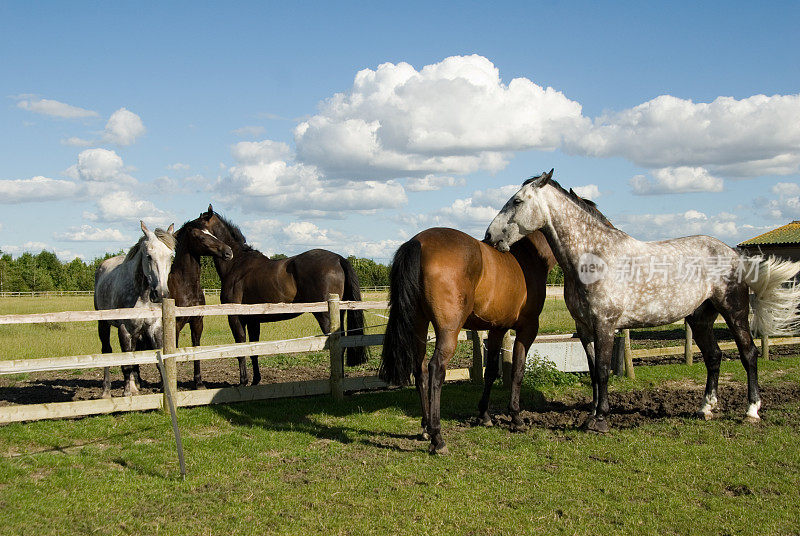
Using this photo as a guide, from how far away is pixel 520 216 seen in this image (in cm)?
651

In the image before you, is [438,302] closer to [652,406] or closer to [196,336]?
[652,406]

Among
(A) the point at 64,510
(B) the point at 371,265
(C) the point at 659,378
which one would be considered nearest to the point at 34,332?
(A) the point at 64,510

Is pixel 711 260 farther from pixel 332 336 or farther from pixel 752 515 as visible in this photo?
pixel 332 336

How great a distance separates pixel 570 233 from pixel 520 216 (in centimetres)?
67

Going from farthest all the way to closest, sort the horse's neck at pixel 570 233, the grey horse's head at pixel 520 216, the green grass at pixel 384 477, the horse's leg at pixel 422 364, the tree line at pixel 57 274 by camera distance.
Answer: the tree line at pixel 57 274, the horse's neck at pixel 570 233, the grey horse's head at pixel 520 216, the horse's leg at pixel 422 364, the green grass at pixel 384 477

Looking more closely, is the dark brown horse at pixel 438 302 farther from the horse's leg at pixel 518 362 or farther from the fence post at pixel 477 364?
the fence post at pixel 477 364

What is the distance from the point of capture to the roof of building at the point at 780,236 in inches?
845

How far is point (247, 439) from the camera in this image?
607cm

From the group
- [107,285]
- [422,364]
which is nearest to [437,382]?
[422,364]

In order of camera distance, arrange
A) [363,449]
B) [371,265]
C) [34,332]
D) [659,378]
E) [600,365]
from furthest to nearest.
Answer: [371,265], [34,332], [659,378], [600,365], [363,449]

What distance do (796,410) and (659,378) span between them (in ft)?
8.41

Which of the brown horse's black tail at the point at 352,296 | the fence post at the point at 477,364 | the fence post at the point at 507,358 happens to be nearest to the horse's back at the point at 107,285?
the brown horse's black tail at the point at 352,296

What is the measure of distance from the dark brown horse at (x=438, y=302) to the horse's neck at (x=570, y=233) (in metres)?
0.56

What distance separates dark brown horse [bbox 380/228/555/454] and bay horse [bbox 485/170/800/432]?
0.57 meters
